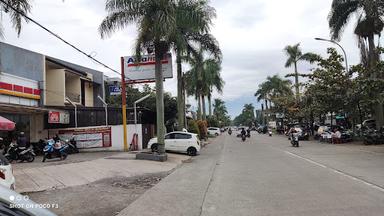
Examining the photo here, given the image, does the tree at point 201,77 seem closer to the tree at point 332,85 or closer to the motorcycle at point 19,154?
the tree at point 332,85

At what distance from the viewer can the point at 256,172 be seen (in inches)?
641

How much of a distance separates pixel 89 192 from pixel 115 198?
52.6 inches

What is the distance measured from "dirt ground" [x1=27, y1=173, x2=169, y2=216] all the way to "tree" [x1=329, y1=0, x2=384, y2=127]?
2328 centimetres

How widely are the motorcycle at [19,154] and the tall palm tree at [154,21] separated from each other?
6.66 meters

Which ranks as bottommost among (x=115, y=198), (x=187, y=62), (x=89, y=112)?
(x=115, y=198)

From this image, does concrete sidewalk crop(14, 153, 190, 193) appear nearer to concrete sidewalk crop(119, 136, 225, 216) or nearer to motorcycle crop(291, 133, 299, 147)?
concrete sidewalk crop(119, 136, 225, 216)

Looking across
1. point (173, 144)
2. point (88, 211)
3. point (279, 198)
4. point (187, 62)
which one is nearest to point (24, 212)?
point (88, 211)

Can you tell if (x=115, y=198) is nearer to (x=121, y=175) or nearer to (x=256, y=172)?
(x=121, y=175)

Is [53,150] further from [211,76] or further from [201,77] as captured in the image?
[211,76]

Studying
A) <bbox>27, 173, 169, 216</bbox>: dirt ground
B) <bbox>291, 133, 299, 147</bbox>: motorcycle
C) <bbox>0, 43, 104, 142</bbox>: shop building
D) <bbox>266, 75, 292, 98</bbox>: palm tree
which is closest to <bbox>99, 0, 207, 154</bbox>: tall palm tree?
<bbox>0, 43, 104, 142</bbox>: shop building

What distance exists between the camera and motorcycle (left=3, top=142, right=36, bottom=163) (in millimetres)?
22234

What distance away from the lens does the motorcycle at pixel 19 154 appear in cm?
2223

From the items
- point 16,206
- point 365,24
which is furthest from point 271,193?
point 365,24

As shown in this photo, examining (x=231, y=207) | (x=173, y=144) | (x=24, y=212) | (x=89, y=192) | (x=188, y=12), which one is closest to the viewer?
(x=24, y=212)
